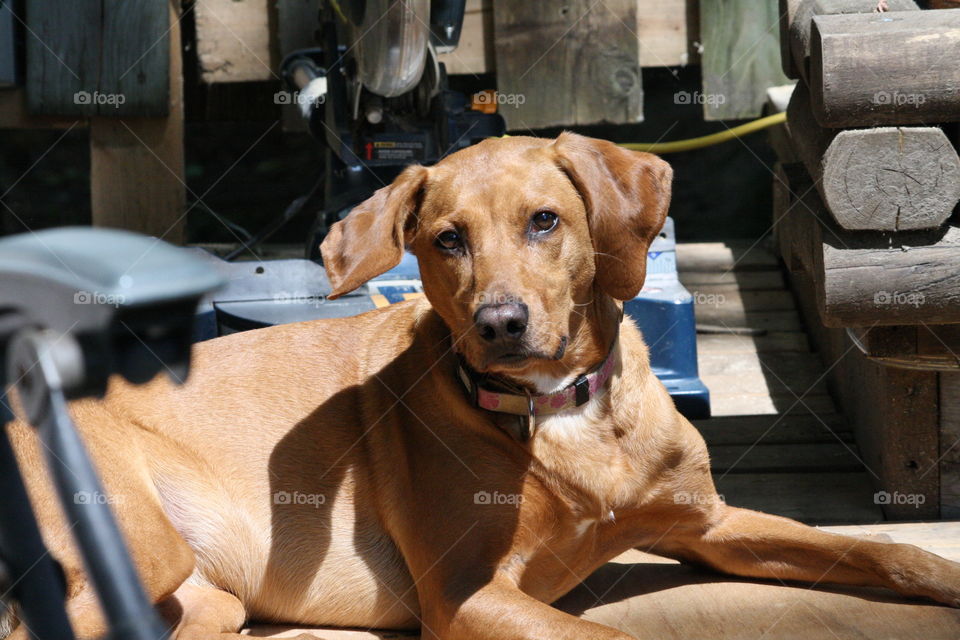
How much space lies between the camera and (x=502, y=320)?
2010 mm

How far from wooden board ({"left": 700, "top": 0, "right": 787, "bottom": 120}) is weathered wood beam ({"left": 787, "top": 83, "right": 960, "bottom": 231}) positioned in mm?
2503

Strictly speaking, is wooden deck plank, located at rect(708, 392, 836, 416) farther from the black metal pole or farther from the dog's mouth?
the black metal pole

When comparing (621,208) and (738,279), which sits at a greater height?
(621,208)

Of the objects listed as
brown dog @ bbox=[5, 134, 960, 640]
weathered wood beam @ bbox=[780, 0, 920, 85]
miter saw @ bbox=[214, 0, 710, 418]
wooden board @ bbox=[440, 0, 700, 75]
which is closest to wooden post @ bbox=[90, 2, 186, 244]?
miter saw @ bbox=[214, 0, 710, 418]

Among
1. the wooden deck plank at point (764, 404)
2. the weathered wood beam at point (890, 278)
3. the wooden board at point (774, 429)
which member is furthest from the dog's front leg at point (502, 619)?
the wooden deck plank at point (764, 404)

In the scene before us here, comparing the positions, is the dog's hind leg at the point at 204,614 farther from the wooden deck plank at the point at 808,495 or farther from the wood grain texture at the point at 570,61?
the wood grain texture at the point at 570,61

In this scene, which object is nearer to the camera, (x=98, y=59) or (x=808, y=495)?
(x=808, y=495)

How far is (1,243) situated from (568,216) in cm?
153

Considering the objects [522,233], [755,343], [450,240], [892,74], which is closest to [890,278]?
[892,74]

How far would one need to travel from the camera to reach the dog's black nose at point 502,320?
6.59ft

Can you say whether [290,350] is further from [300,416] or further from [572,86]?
[572,86]

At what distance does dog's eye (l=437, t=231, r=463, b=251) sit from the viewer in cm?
223

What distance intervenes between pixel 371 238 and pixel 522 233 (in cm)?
34

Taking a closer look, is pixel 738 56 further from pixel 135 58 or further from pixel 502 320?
pixel 502 320
